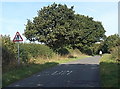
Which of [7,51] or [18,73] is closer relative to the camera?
[18,73]

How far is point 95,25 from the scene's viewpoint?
87.2m

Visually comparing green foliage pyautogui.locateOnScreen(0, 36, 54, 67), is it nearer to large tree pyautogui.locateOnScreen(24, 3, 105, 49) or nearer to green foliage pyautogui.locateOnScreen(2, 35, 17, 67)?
green foliage pyautogui.locateOnScreen(2, 35, 17, 67)

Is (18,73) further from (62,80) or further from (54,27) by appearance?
(54,27)

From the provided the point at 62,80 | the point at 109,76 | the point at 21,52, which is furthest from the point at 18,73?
the point at 21,52

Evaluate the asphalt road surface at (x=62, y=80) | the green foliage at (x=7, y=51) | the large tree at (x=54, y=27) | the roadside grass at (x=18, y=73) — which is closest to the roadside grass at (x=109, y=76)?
the asphalt road surface at (x=62, y=80)

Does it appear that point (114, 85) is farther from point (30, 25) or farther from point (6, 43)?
point (30, 25)

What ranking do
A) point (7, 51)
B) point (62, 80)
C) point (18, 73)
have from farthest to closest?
point (7, 51) < point (18, 73) < point (62, 80)

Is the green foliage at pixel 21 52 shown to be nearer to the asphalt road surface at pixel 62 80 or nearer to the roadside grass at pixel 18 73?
the roadside grass at pixel 18 73

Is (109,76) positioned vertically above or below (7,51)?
below

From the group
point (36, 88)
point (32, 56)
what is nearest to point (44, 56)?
point (32, 56)

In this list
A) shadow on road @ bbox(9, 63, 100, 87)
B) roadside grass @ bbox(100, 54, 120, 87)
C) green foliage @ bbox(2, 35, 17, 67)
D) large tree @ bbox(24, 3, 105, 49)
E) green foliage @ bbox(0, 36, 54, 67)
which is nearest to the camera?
roadside grass @ bbox(100, 54, 120, 87)

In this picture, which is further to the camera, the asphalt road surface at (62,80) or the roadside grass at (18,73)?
the roadside grass at (18,73)

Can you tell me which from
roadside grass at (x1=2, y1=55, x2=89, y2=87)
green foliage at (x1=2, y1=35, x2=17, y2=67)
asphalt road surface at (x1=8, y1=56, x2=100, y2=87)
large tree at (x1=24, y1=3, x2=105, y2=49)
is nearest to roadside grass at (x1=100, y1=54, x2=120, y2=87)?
asphalt road surface at (x1=8, y1=56, x2=100, y2=87)

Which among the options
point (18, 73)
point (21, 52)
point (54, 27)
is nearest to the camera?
point (18, 73)
